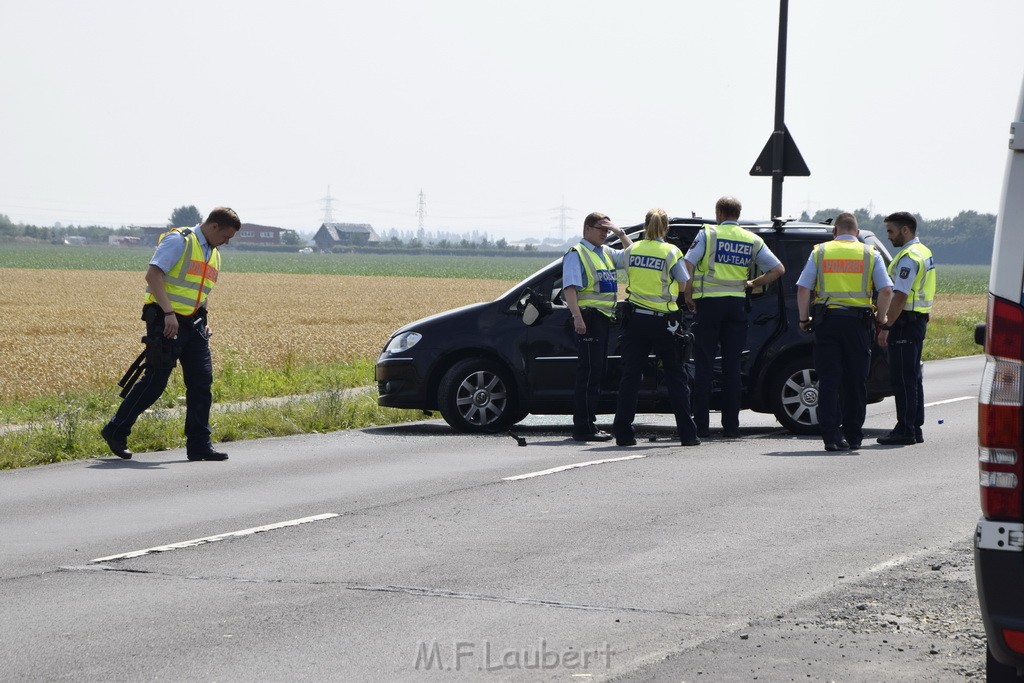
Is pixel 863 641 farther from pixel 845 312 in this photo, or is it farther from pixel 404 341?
pixel 404 341

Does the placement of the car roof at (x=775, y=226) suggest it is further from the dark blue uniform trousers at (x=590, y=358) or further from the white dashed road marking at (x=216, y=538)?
the white dashed road marking at (x=216, y=538)

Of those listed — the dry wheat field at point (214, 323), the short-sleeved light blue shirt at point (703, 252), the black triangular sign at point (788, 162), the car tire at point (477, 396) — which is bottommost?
the dry wheat field at point (214, 323)

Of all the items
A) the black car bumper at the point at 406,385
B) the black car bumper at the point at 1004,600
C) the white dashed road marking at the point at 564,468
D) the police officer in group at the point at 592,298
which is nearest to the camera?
the black car bumper at the point at 1004,600

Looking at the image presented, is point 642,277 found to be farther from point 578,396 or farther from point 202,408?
point 202,408

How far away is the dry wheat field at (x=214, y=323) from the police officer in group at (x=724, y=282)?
768 cm

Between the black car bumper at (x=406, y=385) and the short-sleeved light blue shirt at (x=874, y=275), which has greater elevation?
the short-sleeved light blue shirt at (x=874, y=275)

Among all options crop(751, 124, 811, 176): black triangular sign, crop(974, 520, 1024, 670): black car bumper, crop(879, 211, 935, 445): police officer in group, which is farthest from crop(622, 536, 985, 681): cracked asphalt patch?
crop(751, 124, 811, 176): black triangular sign

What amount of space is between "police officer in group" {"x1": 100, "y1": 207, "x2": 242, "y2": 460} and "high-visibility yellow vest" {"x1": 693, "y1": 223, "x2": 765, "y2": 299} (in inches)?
150

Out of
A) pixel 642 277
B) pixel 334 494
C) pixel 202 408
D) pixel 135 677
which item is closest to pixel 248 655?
pixel 135 677

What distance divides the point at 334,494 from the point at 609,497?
175cm

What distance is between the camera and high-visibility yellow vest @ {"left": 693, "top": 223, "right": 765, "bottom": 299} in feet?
40.3

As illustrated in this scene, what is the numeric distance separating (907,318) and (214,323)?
28.4 m

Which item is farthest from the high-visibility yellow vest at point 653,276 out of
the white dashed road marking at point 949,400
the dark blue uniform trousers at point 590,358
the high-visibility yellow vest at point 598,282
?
the white dashed road marking at point 949,400

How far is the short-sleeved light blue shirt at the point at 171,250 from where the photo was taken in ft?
35.9
